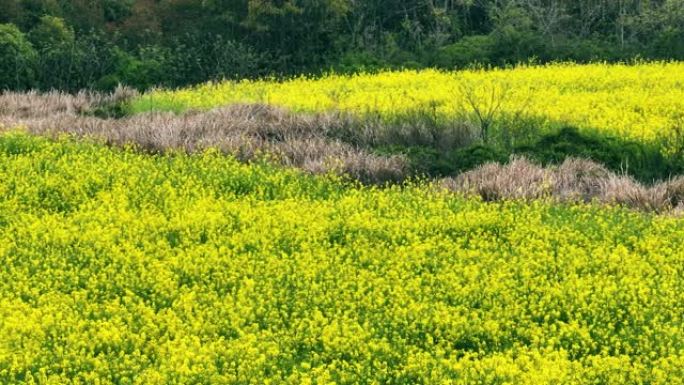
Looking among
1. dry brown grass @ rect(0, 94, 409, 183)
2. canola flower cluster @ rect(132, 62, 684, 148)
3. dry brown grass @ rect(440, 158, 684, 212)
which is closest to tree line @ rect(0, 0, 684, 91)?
canola flower cluster @ rect(132, 62, 684, 148)

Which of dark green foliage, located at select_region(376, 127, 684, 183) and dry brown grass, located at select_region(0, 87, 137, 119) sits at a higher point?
dark green foliage, located at select_region(376, 127, 684, 183)

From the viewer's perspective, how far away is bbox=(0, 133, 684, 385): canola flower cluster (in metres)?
8.27

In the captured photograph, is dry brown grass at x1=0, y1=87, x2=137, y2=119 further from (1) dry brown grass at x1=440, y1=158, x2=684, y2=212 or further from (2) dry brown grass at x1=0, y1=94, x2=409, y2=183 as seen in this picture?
(1) dry brown grass at x1=440, y1=158, x2=684, y2=212

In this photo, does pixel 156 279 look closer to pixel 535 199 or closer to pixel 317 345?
pixel 317 345

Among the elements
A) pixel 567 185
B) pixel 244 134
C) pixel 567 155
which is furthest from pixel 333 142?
pixel 567 185

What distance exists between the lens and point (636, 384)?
7832 mm

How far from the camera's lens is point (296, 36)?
107 ft

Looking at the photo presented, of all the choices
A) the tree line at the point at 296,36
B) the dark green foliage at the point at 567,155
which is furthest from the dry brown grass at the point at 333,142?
the tree line at the point at 296,36

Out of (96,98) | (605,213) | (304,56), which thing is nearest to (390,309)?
(605,213)

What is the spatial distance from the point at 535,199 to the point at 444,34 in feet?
68.8

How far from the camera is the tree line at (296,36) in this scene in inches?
1154

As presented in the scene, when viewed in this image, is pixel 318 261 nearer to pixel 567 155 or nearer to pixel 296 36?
pixel 567 155

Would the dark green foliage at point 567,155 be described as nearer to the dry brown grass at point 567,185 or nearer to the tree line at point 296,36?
the dry brown grass at point 567,185

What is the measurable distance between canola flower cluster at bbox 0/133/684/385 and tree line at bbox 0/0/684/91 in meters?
14.7
